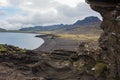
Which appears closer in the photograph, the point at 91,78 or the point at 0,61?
the point at 91,78

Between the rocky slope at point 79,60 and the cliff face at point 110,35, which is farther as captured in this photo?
the rocky slope at point 79,60

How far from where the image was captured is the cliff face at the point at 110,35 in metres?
37.4

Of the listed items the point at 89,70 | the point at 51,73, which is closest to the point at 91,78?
the point at 89,70

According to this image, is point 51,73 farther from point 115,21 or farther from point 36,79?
point 115,21

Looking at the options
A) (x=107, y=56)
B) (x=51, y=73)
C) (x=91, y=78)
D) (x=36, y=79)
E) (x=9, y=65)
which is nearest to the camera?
(x=107, y=56)

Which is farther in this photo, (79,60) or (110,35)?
(79,60)

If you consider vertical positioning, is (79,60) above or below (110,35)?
→ below

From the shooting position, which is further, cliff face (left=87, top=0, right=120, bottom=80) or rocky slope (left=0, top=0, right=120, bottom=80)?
rocky slope (left=0, top=0, right=120, bottom=80)

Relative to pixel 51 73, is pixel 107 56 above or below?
above

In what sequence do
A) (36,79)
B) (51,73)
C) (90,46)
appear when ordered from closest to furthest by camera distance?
1. (90,46)
2. (36,79)
3. (51,73)

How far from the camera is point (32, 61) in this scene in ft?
218

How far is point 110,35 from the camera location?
129 feet

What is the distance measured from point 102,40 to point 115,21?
5.52 meters

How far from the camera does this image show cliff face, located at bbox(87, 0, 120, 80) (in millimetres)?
37375
